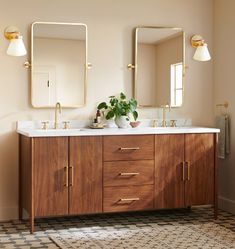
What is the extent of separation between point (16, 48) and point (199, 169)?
1834 mm

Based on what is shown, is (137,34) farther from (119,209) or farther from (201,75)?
(119,209)

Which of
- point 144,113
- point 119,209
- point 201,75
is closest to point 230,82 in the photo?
point 201,75

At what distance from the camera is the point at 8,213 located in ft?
15.9

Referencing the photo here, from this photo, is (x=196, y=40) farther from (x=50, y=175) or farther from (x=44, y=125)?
(x=50, y=175)

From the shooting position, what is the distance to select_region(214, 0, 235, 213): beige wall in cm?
515

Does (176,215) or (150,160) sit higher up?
(150,160)

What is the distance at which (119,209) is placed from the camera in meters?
4.62

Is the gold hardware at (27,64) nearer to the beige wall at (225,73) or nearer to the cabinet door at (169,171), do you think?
the cabinet door at (169,171)

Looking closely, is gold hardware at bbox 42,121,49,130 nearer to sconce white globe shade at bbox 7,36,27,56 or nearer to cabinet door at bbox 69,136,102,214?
cabinet door at bbox 69,136,102,214

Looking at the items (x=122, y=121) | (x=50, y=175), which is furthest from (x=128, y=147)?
(x=50, y=175)

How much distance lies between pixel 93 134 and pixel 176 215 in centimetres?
116

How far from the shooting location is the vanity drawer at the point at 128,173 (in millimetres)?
4586

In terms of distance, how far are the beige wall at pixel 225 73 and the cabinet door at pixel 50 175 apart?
5.31 ft

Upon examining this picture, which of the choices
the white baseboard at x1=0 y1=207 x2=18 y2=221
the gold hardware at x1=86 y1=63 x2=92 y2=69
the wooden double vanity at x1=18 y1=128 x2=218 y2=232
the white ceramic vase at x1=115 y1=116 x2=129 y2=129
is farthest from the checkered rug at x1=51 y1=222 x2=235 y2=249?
the gold hardware at x1=86 y1=63 x2=92 y2=69
